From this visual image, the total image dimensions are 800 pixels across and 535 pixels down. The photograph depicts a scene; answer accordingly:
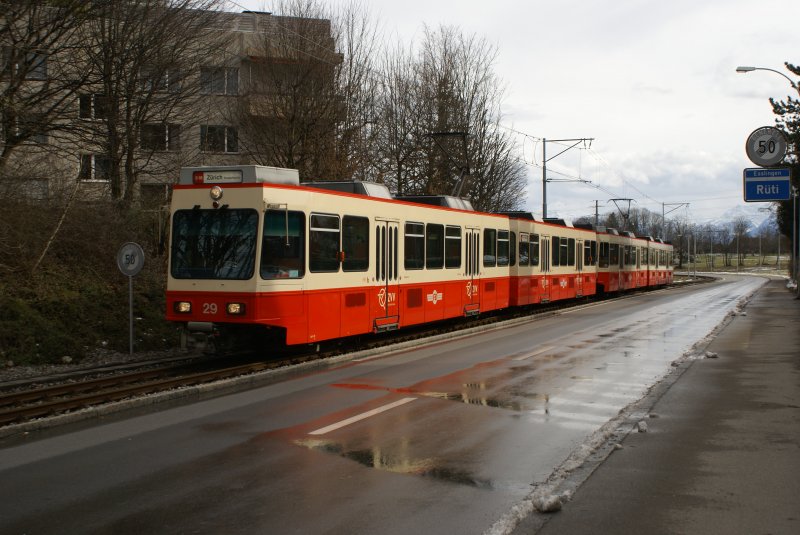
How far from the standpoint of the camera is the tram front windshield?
1331 centimetres

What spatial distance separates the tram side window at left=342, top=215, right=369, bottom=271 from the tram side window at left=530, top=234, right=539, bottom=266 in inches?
479

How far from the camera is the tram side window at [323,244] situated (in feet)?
46.1

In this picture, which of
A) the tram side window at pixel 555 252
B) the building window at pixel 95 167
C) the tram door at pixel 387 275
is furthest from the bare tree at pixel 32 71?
the tram side window at pixel 555 252

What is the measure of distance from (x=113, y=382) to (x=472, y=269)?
11825 millimetres

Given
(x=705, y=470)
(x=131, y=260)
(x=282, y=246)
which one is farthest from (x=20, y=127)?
(x=705, y=470)

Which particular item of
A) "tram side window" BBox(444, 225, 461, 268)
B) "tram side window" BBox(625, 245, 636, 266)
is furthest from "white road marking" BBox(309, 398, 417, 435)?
"tram side window" BBox(625, 245, 636, 266)

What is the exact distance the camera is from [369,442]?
8.24 metres

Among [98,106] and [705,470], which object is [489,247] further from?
[705,470]

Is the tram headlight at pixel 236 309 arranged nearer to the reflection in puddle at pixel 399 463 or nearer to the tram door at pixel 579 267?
the reflection in puddle at pixel 399 463

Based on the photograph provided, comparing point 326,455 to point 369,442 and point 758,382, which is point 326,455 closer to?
point 369,442

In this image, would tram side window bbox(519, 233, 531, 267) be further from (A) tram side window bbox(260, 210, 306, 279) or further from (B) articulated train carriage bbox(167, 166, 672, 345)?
(A) tram side window bbox(260, 210, 306, 279)

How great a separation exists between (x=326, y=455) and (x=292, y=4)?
1108 inches

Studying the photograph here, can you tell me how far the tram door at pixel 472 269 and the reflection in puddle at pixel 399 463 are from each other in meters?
13.7

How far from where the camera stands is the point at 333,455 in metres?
7.70
